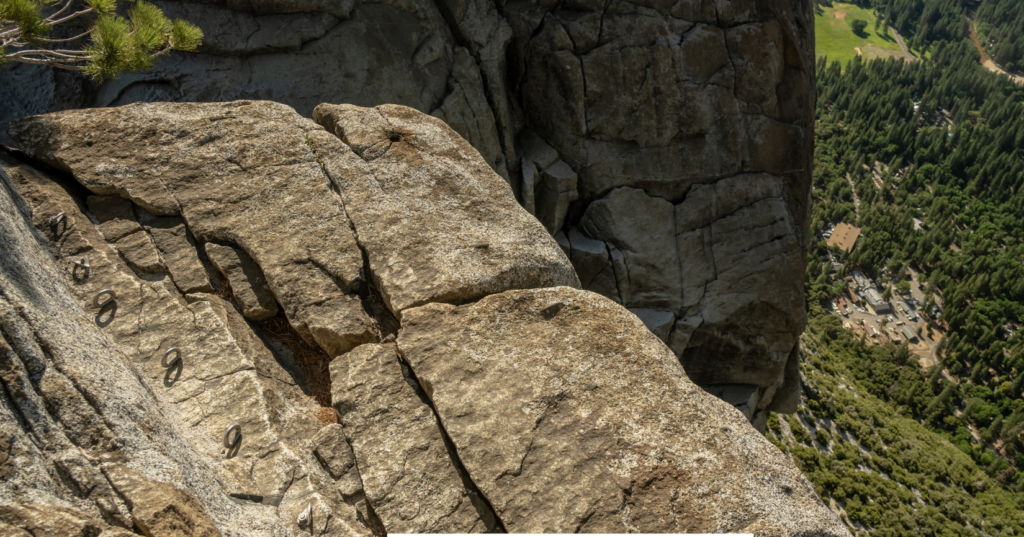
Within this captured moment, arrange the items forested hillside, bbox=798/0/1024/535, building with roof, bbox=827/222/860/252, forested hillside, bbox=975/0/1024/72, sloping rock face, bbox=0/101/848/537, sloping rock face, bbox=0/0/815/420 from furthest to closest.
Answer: forested hillside, bbox=975/0/1024/72 < building with roof, bbox=827/222/860/252 < forested hillside, bbox=798/0/1024/535 < sloping rock face, bbox=0/0/815/420 < sloping rock face, bbox=0/101/848/537

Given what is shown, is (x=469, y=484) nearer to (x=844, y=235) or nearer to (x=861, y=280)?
(x=861, y=280)

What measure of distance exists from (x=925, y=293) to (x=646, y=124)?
106830 millimetres

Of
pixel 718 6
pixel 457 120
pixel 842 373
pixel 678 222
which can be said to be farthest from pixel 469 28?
pixel 842 373

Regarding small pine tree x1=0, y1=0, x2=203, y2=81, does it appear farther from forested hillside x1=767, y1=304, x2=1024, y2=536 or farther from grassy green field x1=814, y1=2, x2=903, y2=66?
grassy green field x1=814, y1=2, x2=903, y2=66

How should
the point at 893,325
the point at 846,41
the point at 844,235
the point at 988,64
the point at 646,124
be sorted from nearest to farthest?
the point at 646,124, the point at 893,325, the point at 844,235, the point at 988,64, the point at 846,41

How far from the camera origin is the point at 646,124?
1953 centimetres

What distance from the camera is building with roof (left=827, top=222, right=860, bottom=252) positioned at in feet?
340

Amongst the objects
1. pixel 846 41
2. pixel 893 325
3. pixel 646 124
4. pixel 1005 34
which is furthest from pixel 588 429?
pixel 1005 34

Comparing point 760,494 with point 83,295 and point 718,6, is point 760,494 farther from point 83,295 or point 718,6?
point 718,6

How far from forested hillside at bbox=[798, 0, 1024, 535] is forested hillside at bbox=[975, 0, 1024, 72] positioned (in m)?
9.21

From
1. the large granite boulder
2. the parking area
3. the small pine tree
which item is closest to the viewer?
the large granite boulder

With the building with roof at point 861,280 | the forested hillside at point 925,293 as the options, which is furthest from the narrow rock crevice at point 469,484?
the building with roof at point 861,280

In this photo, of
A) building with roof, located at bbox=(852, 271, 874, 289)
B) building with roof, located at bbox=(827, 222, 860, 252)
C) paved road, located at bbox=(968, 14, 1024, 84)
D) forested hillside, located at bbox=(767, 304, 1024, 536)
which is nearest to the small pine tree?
forested hillside, located at bbox=(767, 304, 1024, 536)

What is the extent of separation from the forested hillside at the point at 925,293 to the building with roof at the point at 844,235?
6.61 ft
